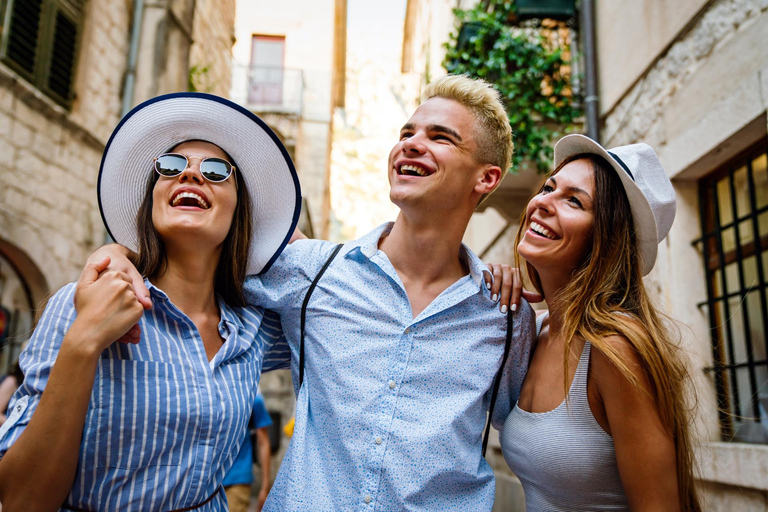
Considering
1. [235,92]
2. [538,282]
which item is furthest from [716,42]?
[235,92]

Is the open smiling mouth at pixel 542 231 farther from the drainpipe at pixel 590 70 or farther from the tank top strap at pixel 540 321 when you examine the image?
the drainpipe at pixel 590 70

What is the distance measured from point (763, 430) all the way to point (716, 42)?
2.84 metres

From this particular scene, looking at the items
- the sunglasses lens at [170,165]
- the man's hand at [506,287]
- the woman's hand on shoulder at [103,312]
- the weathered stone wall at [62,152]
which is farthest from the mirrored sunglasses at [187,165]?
the weathered stone wall at [62,152]

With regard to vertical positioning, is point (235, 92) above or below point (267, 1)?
below

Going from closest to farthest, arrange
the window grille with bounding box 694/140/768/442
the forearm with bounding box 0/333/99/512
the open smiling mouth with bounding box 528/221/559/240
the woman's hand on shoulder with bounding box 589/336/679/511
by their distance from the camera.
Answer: the forearm with bounding box 0/333/99/512
the woman's hand on shoulder with bounding box 589/336/679/511
the open smiling mouth with bounding box 528/221/559/240
the window grille with bounding box 694/140/768/442

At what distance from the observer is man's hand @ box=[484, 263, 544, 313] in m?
2.83

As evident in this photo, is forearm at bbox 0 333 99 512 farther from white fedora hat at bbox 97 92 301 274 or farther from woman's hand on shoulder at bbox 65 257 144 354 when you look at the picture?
white fedora hat at bbox 97 92 301 274

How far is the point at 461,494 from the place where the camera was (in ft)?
8.18

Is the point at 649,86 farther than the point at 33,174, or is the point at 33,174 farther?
the point at 33,174

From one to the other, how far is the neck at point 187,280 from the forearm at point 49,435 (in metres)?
0.63

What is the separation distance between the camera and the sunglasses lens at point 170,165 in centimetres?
255

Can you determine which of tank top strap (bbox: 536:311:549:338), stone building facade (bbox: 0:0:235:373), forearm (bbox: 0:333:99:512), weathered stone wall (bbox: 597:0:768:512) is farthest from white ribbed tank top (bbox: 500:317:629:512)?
stone building facade (bbox: 0:0:235:373)

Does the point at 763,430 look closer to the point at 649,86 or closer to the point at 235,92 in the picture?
the point at 649,86

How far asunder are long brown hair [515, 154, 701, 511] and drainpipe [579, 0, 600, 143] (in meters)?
4.86
